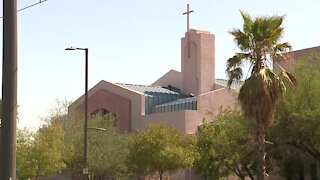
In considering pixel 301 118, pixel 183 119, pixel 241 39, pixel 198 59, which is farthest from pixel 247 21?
pixel 198 59

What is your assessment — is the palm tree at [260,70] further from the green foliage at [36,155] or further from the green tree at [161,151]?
the green foliage at [36,155]

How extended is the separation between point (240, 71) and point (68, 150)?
2599 centimetres

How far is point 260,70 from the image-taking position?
23.4 meters

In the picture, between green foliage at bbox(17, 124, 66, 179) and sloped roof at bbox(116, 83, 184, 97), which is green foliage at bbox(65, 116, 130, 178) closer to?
green foliage at bbox(17, 124, 66, 179)

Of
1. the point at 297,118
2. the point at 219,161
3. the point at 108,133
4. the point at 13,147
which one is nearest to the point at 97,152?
the point at 108,133

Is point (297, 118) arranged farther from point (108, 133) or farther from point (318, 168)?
point (108, 133)

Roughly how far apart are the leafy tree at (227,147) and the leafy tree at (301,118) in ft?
6.24

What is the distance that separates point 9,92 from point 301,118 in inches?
1018

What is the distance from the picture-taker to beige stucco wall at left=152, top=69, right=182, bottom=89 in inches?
3017

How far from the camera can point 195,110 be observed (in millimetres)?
63594

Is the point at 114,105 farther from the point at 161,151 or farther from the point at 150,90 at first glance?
the point at 161,151

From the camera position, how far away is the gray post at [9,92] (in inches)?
262

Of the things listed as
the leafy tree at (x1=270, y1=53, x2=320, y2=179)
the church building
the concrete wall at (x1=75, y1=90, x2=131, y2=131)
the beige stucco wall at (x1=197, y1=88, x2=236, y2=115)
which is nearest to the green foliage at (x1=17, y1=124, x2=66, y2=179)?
the leafy tree at (x1=270, y1=53, x2=320, y2=179)

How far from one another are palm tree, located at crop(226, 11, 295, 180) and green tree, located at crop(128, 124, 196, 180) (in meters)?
17.0
